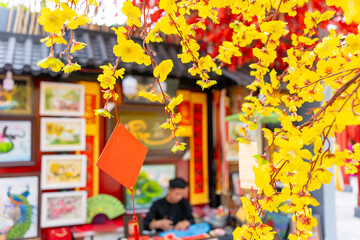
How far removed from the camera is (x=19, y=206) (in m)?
3.61

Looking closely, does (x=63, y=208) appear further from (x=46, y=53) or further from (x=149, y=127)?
(x=46, y=53)

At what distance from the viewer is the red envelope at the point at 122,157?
113 cm

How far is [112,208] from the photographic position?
4.05 m

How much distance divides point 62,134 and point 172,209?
5.81 ft

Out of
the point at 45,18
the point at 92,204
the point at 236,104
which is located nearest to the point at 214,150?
the point at 236,104

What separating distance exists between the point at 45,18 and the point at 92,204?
11.9ft

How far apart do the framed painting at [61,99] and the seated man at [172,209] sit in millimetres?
1577

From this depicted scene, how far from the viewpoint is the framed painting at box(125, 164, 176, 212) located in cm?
432

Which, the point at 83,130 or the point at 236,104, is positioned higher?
the point at 236,104

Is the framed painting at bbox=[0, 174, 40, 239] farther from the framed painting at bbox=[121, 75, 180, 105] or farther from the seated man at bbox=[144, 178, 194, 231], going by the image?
the framed painting at bbox=[121, 75, 180, 105]

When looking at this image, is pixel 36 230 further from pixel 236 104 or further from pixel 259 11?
pixel 259 11

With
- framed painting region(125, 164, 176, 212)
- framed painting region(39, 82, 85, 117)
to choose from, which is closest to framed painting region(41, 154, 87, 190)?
framed painting region(39, 82, 85, 117)

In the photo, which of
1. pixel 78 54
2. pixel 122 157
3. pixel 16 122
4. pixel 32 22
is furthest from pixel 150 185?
pixel 122 157

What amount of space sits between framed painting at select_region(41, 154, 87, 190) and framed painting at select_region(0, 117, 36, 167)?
7.5 inches
